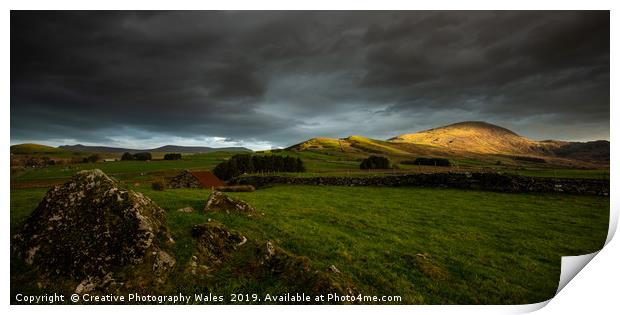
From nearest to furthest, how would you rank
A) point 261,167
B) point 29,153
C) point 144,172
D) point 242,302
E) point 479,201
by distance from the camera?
point 242,302, point 29,153, point 479,201, point 144,172, point 261,167

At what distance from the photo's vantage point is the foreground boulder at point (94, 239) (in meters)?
6.61

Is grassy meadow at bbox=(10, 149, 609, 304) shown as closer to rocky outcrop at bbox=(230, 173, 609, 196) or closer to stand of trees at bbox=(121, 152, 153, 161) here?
rocky outcrop at bbox=(230, 173, 609, 196)

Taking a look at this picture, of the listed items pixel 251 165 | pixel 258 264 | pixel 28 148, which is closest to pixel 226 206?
pixel 258 264

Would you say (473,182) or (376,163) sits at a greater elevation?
(376,163)

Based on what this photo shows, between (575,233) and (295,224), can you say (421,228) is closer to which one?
(295,224)

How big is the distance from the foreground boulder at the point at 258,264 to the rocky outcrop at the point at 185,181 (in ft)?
62.0

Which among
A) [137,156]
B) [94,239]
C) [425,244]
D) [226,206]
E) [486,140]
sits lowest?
[425,244]

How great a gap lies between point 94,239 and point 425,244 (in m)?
10.9

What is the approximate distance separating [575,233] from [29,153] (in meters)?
24.4

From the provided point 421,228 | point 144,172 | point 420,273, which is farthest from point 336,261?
point 144,172

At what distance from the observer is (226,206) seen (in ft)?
39.9

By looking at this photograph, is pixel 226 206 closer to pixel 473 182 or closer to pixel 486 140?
pixel 473 182
